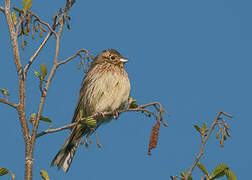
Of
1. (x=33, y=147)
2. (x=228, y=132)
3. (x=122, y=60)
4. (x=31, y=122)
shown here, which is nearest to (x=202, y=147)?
(x=228, y=132)

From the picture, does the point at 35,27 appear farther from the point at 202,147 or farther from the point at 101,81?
the point at 101,81

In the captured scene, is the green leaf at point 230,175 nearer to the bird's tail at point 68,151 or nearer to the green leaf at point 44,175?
the green leaf at point 44,175

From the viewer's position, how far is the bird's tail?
577cm

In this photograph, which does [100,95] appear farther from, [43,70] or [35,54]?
[35,54]

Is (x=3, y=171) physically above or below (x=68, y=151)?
below

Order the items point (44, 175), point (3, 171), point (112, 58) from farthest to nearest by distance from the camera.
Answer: point (112, 58), point (44, 175), point (3, 171)

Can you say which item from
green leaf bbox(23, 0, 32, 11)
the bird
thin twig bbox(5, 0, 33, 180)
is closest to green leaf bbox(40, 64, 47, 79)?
thin twig bbox(5, 0, 33, 180)

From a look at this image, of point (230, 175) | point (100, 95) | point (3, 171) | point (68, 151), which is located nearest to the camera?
point (3, 171)

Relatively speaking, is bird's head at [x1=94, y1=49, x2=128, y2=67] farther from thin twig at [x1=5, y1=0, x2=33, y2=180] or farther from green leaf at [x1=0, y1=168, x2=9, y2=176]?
green leaf at [x1=0, y1=168, x2=9, y2=176]

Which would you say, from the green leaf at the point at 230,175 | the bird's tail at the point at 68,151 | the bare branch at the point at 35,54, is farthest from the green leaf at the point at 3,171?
the bird's tail at the point at 68,151

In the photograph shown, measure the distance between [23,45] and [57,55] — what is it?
2.19 ft

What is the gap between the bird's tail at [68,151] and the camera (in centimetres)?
577

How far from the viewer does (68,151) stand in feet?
20.9

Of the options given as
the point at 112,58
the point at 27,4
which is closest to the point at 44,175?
the point at 27,4
